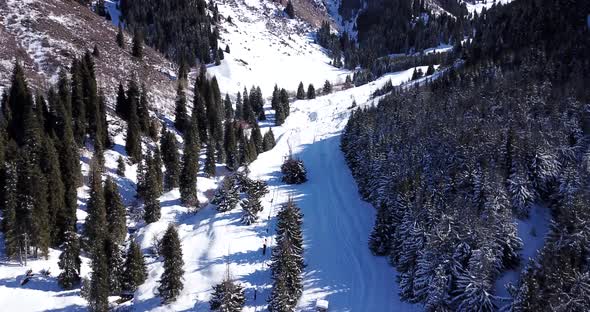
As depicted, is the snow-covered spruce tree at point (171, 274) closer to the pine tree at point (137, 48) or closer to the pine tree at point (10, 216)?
the pine tree at point (10, 216)

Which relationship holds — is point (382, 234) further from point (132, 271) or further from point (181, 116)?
point (181, 116)

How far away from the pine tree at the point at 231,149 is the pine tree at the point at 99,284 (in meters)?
44.5

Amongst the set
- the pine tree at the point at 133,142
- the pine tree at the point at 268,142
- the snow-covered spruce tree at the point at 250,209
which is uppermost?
the pine tree at the point at 133,142

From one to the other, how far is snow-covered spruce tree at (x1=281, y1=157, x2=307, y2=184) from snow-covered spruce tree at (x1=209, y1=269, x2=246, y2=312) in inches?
1496

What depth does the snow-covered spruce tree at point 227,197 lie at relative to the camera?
77438mm

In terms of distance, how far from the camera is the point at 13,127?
76250mm

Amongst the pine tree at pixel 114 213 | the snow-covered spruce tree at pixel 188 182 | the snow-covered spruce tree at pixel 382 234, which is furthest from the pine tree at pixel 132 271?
the snow-covered spruce tree at pixel 382 234

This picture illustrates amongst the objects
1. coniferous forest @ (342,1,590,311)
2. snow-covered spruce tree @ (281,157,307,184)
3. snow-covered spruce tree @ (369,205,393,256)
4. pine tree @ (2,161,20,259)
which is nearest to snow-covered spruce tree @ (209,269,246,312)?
coniferous forest @ (342,1,590,311)

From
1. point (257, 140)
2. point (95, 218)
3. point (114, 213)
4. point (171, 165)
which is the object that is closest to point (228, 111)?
point (257, 140)

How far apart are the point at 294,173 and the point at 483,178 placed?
42659 millimetres

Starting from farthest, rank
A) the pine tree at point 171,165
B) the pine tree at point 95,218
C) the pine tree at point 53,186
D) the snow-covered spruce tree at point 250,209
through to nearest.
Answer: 1. the pine tree at point 171,165
2. the snow-covered spruce tree at point 250,209
3. the pine tree at point 53,186
4. the pine tree at point 95,218

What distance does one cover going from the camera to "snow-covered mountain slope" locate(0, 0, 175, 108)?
328 feet

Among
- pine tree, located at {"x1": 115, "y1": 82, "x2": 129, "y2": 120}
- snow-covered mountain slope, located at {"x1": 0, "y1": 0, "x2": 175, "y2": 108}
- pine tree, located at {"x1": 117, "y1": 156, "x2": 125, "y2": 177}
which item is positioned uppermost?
snow-covered mountain slope, located at {"x1": 0, "y1": 0, "x2": 175, "y2": 108}

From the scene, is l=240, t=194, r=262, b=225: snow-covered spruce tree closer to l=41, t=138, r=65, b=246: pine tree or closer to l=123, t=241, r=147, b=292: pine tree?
l=123, t=241, r=147, b=292: pine tree
